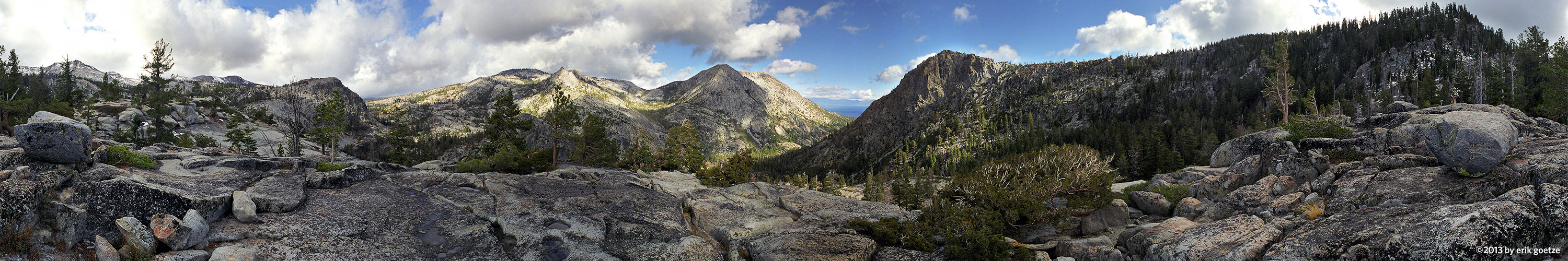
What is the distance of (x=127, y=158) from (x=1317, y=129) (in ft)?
176

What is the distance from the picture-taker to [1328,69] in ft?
595

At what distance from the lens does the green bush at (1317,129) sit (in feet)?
84.6

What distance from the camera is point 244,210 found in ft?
48.2

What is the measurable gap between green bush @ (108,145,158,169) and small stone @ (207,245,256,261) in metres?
11.6

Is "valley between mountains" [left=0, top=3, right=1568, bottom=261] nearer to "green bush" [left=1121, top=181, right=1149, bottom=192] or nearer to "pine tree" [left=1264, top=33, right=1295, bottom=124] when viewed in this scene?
"green bush" [left=1121, top=181, right=1149, bottom=192]

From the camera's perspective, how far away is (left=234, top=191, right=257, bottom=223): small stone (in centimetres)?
1466

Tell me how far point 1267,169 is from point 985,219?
1559cm

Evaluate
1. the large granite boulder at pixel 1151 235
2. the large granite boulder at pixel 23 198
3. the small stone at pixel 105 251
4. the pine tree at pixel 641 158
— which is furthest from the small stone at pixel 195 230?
the pine tree at pixel 641 158

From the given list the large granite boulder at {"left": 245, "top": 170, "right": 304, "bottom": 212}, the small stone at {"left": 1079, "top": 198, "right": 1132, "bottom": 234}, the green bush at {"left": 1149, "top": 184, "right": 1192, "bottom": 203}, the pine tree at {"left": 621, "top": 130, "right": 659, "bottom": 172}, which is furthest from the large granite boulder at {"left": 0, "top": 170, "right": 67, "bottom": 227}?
the green bush at {"left": 1149, "top": 184, "right": 1192, "bottom": 203}

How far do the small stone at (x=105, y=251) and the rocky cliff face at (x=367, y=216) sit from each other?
41mm

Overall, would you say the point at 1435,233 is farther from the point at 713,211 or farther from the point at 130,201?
the point at 130,201

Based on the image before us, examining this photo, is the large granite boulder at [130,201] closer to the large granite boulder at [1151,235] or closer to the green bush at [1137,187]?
→ the large granite boulder at [1151,235]

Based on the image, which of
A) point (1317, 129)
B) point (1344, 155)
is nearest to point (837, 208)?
point (1344, 155)

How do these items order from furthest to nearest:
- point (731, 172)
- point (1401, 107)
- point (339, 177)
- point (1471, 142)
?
1. point (731, 172)
2. point (1401, 107)
3. point (339, 177)
4. point (1471, 142)
